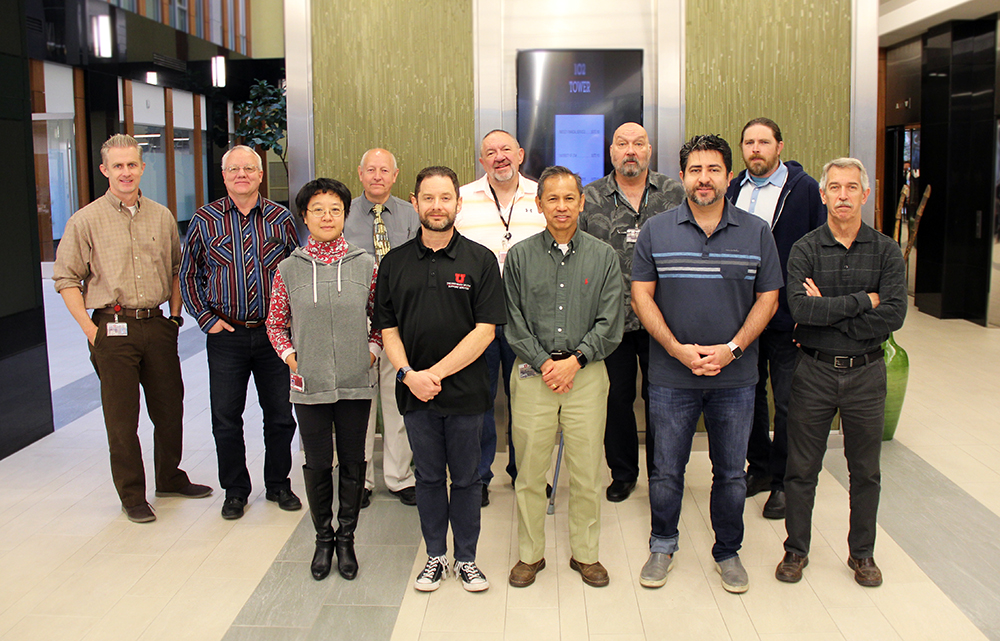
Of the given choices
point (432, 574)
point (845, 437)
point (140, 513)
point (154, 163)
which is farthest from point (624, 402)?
point (154, 163)

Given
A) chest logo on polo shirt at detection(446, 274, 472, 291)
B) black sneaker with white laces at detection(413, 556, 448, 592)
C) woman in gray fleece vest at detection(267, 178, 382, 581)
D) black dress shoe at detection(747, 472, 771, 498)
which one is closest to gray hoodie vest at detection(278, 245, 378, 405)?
woman in gray fleece vest at detection(267, 178, 382, 581)

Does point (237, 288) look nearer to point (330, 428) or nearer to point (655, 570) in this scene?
point (330, 428)

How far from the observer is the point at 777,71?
492 cm

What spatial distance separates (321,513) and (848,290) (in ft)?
7.22

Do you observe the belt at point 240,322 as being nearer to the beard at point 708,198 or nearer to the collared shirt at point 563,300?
the collared shirt at point 563,300

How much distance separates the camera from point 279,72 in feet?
53.1

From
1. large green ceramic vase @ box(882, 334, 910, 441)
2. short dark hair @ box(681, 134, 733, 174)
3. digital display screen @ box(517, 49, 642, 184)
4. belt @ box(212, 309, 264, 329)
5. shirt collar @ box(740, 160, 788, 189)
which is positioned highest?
digital display screen @ box(517, 49, 642, 184)

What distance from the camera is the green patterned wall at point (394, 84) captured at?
493 cm

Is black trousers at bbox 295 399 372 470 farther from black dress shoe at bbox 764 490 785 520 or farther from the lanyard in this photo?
black dress shoe at bbox 764 490 785 520

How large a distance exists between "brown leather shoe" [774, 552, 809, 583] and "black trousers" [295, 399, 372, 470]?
1.70 metres

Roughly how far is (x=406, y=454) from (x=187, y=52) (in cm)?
1338

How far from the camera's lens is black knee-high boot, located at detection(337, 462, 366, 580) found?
348cm

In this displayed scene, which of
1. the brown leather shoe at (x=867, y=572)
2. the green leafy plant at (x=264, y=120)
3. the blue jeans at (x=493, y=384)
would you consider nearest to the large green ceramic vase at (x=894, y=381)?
the brown leather shoe at (x=867, y=572)

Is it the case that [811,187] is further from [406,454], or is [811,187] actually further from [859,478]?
[406,454]
